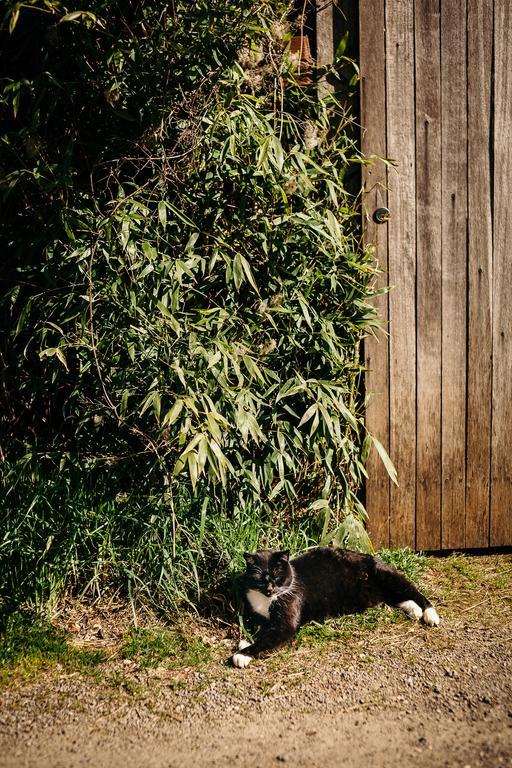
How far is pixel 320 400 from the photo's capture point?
2.85m

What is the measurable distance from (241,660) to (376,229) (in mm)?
2121

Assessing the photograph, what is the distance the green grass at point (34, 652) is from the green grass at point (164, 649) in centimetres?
13

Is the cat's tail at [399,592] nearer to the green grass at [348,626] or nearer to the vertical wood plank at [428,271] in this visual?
the green grass at [348,626]

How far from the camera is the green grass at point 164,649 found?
2.34m

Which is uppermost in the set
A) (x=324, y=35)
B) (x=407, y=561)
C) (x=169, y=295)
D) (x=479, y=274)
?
(x=324, y=35)

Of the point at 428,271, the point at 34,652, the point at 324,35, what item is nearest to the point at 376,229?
the point at 428,271

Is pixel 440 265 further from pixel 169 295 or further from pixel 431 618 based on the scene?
pixel 431 618

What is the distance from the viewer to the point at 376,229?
10.5ft

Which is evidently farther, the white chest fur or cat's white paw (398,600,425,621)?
cat's white paw (398,600,425,621)

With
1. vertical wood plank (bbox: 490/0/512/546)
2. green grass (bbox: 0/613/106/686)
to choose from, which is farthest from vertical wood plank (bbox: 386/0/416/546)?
green grass (bbox: 0/613/106/686)

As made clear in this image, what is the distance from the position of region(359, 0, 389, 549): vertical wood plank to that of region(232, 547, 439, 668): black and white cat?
0.58 meters

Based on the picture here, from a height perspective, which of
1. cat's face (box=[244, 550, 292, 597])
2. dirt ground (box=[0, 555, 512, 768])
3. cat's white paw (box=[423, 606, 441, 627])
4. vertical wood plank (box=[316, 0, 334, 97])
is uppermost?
vertical wood plank (box=[316, 0, 334, 97])

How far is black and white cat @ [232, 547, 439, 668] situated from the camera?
2.46m

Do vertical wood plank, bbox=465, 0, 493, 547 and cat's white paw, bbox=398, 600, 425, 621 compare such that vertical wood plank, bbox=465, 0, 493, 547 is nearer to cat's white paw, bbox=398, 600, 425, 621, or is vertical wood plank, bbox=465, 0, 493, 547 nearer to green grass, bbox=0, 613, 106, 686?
cat's white paw, bbox=398, 600, 425, 621
